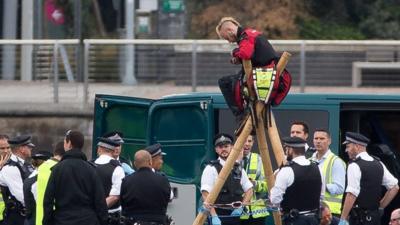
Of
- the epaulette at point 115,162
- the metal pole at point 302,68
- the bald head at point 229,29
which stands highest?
the bald head at point 229,29

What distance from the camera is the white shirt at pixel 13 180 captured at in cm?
1717

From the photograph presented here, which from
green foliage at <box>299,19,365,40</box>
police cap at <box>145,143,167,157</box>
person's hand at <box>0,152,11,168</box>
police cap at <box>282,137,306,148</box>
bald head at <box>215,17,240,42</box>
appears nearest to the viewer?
bald head at <box>215,17,240,42</box>

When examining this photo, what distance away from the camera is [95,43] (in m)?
25.1

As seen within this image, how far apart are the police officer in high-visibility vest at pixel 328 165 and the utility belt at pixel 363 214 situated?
36 cm

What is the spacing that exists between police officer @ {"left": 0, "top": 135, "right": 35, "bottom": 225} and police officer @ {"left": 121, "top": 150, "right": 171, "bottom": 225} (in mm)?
2094

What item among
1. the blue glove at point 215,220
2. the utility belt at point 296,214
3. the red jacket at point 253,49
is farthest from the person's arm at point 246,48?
the blue glove at point 215,220

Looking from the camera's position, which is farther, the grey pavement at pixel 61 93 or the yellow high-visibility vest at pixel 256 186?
the grey pavement at pixel 61 93

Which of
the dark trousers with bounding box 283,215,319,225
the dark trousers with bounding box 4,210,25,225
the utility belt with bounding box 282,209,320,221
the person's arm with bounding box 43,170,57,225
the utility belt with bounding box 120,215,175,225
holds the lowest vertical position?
the dark trousers with bounding box 4,210,25,225

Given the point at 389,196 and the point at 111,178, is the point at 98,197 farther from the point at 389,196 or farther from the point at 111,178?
the point at 389,196

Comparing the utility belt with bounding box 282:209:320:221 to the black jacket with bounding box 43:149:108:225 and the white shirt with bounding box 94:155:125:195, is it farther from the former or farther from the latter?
the white shirt with bounding box 94:155:125:195

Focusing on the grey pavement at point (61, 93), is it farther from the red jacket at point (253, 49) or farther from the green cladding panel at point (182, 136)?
the red jacket at point (253, 49)

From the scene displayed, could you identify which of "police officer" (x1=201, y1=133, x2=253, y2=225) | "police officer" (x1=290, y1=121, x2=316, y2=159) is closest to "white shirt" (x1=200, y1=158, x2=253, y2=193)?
"police officer" (x1=201, y1=133, x2=253, y2=225)

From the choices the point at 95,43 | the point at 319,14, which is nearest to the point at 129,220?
the point at 95,43

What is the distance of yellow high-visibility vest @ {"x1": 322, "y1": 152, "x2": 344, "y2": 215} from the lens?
16.0m
